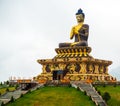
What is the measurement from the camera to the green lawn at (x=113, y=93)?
3974 cm

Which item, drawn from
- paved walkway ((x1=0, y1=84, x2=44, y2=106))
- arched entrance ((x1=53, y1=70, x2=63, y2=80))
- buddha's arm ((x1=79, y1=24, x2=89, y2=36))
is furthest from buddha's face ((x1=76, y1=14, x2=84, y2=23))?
paved walkway ((x1=0, y1=84, x2=44, y2=106))

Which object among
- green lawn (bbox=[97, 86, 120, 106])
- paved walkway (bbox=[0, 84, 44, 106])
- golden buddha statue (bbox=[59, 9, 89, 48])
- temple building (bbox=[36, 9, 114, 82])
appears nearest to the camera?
green lawn (bbox=[97, 86, 120, 106])

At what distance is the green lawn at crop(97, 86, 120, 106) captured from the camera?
130 feet

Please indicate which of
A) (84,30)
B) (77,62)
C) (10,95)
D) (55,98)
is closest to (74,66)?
(77,62)

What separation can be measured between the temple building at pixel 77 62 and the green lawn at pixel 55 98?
11.4 meters

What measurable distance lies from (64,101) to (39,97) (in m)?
3.35

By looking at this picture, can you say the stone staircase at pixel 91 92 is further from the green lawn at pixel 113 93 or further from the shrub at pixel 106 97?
the green lawn at pixel 113 93

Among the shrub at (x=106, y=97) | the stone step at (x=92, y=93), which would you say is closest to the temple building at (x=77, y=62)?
the stone step at (x=92, y=93)

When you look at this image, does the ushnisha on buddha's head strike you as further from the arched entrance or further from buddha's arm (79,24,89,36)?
the arched entrance

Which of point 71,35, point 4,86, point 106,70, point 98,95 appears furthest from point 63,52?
point 98,95

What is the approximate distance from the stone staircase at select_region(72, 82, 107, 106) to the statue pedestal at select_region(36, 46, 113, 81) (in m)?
7.63

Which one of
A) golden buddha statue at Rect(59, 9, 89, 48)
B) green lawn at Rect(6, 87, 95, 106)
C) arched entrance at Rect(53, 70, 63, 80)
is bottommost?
green lawn at Rect(6, 87, 95, 106)

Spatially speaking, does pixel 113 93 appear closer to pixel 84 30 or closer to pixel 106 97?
pixel 106 97

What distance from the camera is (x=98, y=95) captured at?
4100 cm
